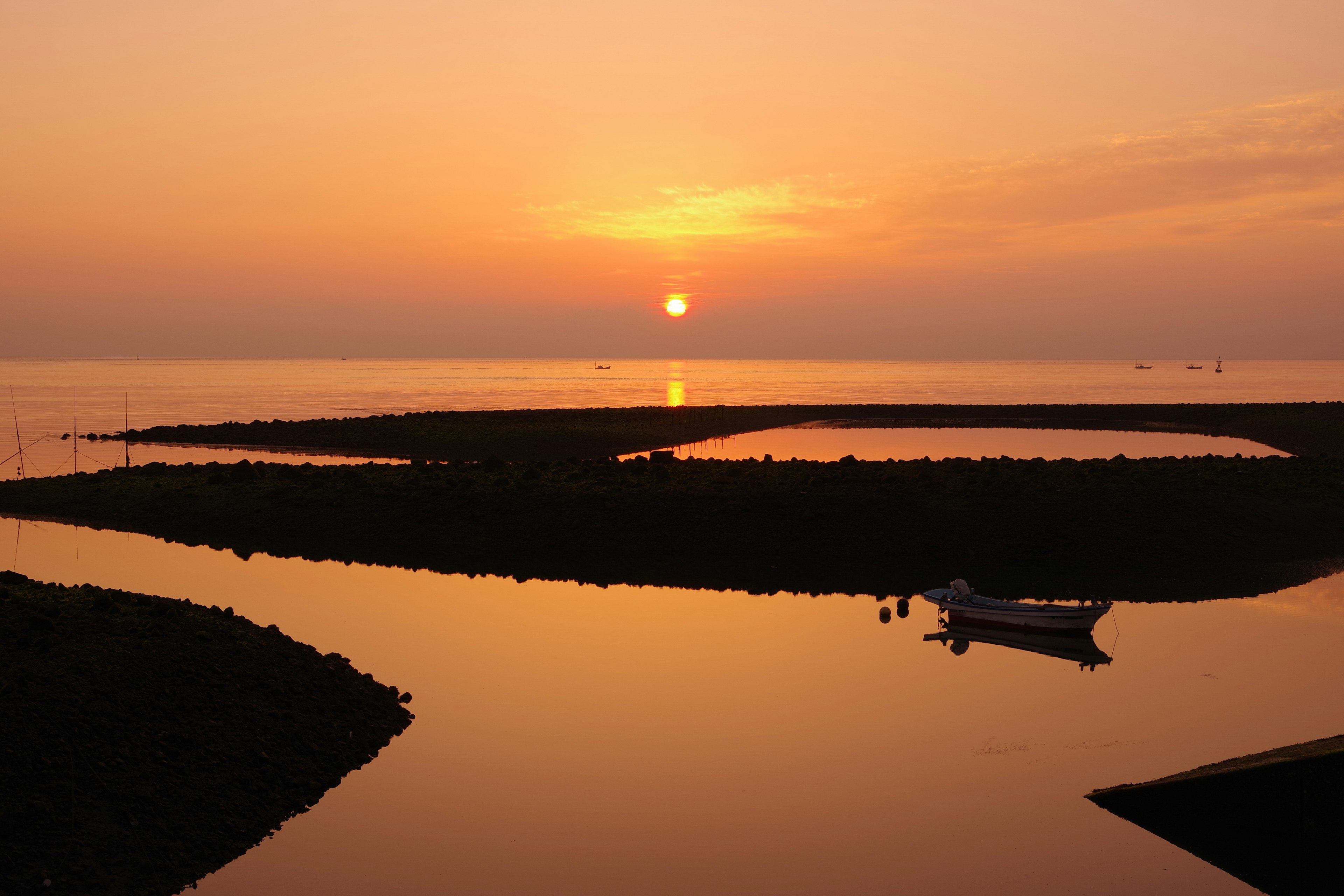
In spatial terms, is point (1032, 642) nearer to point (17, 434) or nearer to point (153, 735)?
point (153, 735)

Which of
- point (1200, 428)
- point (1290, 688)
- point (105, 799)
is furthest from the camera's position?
point (1200, 428)

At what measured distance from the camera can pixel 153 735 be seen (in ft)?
55.1

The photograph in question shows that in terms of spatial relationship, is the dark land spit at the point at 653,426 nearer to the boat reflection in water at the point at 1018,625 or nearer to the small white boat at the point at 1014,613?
the small white boat at the point at 1014,613

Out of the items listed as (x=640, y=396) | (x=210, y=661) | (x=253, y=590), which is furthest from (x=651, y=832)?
(x=640, y=396)

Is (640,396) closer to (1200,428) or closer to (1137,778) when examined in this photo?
(1200,428)

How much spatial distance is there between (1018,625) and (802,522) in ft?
46.2

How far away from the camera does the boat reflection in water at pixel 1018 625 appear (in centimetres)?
2789

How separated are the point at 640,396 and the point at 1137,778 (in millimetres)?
181586

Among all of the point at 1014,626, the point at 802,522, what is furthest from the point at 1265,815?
the point at 802,522

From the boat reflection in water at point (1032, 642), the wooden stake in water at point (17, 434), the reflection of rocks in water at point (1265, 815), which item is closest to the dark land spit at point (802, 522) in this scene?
the boat reflection in water at point (1032, 642)

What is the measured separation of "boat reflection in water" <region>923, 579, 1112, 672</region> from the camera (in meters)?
27.9

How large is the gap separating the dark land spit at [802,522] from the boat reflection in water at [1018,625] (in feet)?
16.9

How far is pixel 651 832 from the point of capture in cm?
1622

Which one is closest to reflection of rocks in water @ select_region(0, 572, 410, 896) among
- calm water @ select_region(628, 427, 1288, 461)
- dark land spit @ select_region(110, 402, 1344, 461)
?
calm water @ select_region(628, 427, 1288, 461)
